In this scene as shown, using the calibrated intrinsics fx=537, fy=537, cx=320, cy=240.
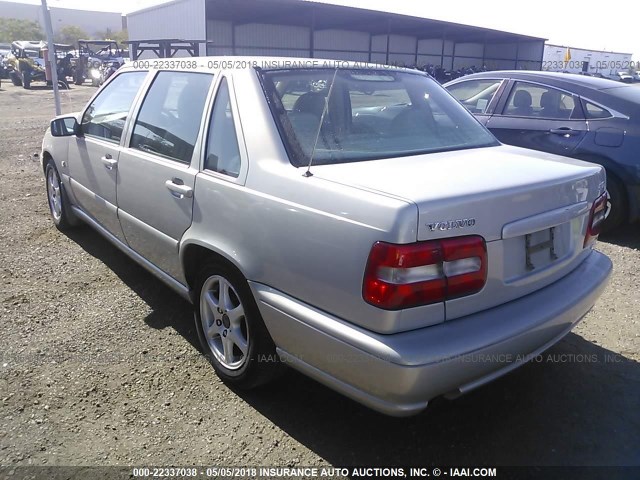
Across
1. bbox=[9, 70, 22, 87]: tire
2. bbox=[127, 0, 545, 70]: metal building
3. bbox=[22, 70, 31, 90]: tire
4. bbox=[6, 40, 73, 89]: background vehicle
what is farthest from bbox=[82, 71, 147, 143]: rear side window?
bbox=[9, 70, 22, 87]: tire

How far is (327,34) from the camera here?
3925cm

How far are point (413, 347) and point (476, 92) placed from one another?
18.3 feet

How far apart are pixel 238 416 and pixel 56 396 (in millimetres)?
1007

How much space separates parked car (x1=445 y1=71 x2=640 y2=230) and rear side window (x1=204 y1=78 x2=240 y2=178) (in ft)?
13.8

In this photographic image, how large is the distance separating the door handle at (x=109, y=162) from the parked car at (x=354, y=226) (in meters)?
0.06

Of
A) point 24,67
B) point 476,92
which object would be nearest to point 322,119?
point 476,92

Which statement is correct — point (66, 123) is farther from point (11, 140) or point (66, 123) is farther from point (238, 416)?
point (11, 140)

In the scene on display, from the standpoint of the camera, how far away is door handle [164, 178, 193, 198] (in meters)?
2.91

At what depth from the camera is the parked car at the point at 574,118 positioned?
5324mm

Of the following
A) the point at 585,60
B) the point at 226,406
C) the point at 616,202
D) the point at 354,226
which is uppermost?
the point at 585,60

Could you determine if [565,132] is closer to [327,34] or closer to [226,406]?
[226,406]

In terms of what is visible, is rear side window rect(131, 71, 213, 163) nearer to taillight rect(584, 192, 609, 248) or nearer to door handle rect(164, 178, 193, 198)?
door handle rect(164, 178, 193, 198)

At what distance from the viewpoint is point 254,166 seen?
2.54 meters

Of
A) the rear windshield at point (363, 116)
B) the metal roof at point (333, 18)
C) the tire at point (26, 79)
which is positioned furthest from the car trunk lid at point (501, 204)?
the tire at point (26, 79)
